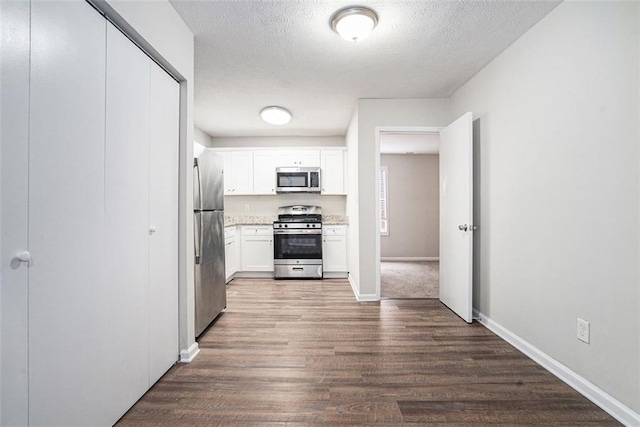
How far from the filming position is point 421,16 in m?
2.12

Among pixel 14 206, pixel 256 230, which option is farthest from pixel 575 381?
pixel 256 230

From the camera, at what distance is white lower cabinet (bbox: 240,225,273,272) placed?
4.98 metres

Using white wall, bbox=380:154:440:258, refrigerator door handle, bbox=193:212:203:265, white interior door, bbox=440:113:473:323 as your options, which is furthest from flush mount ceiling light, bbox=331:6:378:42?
white wall, bbox=380:154:440:258

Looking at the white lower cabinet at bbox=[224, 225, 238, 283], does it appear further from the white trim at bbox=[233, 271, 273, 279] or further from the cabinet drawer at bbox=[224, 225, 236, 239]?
the white trim at bbox=[233, 271, 273, 279]

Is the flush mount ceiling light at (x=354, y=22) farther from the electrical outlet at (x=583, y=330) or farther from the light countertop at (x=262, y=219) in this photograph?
the light countertop at (x=262, y=219)

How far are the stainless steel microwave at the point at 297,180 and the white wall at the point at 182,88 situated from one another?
2851 millimetres

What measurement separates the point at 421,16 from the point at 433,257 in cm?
566

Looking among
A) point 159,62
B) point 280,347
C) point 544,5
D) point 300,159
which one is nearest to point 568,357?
point 280,347

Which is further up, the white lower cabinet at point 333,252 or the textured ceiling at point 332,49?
the textured ceiling at point 332,49

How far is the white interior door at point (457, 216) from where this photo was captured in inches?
115

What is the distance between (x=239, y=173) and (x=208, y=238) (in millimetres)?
2630

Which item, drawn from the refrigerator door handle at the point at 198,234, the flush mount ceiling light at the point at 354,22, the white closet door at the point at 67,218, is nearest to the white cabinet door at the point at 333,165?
the refrigerator door handle at the point at 198,234

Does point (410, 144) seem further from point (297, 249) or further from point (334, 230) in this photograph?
point (297, 249)

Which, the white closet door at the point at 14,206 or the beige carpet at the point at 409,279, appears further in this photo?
the beige carpet at the point at 409,279
